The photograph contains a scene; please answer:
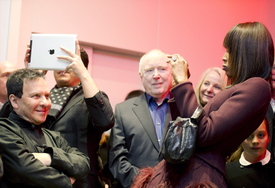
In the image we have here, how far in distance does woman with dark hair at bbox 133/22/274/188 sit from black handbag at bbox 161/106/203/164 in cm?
4

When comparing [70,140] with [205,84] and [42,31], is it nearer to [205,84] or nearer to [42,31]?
[205,84]

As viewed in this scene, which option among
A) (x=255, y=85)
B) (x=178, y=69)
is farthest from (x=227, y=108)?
(x=178, y=69)

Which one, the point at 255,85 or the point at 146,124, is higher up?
the point at 255,85

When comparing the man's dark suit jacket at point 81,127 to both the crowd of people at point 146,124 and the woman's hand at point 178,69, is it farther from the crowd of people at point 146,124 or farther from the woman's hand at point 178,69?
the woman's hand at point 178,69

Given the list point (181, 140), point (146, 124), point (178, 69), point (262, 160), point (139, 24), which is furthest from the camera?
point (139, 24)

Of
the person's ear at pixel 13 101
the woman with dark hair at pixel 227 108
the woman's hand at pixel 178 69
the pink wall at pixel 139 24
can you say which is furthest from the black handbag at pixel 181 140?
the pink wall at pixel 139 24

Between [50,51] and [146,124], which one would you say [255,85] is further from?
[50,51]

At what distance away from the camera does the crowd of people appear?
1799mm

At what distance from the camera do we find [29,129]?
2.40m

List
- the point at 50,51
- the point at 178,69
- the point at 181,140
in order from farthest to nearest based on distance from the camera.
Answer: the point at 50,51
the point at 178,69
the point at 181,140

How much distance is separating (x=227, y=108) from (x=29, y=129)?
1209mm

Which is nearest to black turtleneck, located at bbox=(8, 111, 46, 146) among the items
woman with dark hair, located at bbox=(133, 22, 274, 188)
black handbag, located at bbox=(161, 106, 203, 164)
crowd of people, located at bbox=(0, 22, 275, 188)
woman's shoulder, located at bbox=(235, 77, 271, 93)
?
crowd of people, located at bbox=(0, 22, 275, 188)

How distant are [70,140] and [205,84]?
128 centimetres

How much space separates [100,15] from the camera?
4531mm
